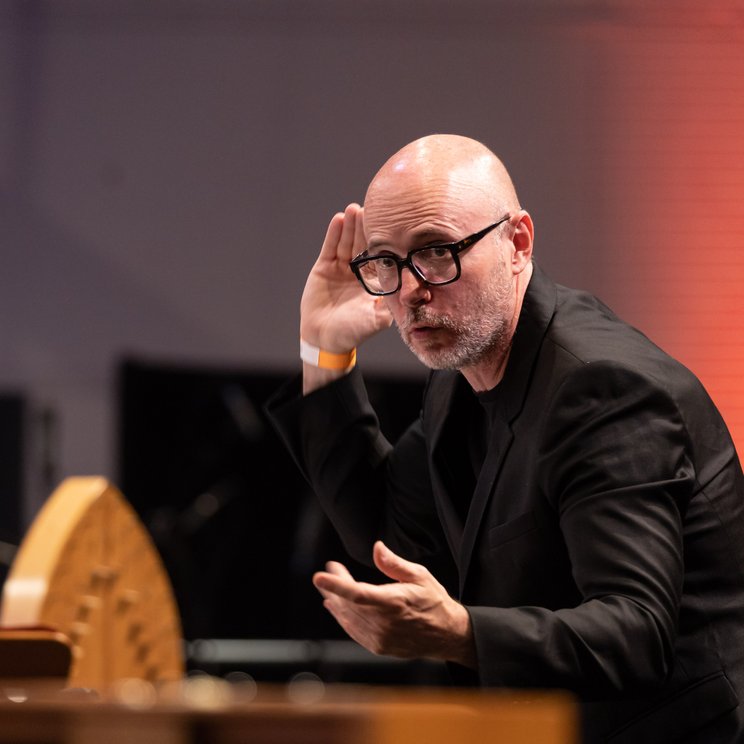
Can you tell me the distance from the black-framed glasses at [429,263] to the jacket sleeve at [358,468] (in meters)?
0.27

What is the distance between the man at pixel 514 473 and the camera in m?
1.37

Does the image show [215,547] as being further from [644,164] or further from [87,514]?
[87,514]

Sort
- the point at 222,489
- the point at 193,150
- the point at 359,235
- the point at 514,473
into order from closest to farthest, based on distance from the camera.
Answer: the point at 514,473, the point at 359,235, the point at 222,489, the point at 193,150

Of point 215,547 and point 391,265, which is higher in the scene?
point 391,265

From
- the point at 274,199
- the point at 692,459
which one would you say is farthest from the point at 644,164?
the point at 692,459

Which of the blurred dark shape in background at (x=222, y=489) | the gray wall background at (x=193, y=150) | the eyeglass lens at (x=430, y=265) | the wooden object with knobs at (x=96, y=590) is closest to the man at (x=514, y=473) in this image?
the eyeglass lens at (x=430, y=265)

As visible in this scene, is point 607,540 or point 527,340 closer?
point 607,540

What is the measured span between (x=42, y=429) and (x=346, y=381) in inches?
130

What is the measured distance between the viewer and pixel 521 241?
1.79 metres

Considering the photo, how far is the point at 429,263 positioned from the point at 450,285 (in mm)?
41

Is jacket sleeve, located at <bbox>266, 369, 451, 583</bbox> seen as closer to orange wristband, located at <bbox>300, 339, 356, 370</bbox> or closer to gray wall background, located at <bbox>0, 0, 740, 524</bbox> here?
orange wristband, located at <bbox>300, 339, 356, 370</bbox>

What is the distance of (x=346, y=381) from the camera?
1975 millimetres

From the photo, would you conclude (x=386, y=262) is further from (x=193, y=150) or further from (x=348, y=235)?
(x=193, y=150)

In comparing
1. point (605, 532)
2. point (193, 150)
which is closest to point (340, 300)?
point (605, 532)
